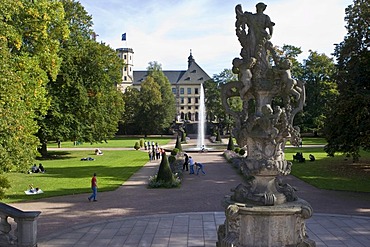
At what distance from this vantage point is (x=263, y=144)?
8383 mm

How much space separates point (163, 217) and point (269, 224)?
276 inches

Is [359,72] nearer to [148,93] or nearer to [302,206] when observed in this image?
[302,206]

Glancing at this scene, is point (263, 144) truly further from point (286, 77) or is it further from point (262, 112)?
point (286, 77)

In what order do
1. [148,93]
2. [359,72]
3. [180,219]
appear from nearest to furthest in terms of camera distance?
[180,219]
[359,72]
[148,93]

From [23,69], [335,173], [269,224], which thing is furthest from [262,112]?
[335,173]

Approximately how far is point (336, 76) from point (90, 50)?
25397mm

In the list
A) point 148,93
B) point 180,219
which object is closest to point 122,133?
point 148,93

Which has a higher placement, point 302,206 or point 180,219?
point 302,206

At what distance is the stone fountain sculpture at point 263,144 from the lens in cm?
805

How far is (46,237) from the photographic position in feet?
39.3

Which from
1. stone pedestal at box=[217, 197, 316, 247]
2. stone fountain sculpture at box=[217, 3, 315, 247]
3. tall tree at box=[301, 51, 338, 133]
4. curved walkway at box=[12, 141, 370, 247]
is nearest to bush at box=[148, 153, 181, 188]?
curved walkway at box=[12, 141, 370, 247]

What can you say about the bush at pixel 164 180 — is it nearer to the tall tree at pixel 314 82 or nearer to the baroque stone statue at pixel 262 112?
the baroque stone statue at pixel 262 112

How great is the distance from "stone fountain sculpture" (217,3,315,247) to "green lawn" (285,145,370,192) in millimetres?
13790

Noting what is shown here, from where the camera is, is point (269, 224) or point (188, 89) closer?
point (269, 224)
